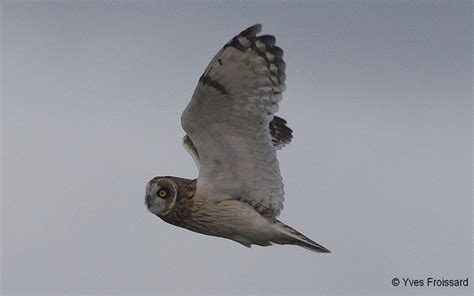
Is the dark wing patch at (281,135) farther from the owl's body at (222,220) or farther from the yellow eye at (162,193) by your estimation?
the yellow eye at (162,193)

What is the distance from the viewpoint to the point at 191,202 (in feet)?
22.5

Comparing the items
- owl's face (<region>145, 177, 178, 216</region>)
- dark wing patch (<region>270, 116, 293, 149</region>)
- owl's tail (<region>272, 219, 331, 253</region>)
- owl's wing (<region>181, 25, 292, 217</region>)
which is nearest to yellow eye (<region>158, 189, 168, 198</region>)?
owl's face (<region>145, 177, 178, 216</region>)

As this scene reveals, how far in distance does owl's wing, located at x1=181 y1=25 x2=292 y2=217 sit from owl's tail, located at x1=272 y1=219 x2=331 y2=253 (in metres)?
0.18

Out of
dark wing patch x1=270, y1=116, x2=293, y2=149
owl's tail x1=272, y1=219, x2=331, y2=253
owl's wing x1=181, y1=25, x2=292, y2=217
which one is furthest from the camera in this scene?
dark wing patch x1=270, y1=116, x2=293, y2=149

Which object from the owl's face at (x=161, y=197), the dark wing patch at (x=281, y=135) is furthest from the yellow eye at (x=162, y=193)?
the dark wing patch at (x=281, y=135)

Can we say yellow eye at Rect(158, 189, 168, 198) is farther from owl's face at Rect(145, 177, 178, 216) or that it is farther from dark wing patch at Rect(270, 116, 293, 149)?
dark wing patch at Rect(270, 116, 293, 149)

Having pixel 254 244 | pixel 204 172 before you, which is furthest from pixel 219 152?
pixel 254 244

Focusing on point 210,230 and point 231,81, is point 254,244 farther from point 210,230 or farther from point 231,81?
point 231,81

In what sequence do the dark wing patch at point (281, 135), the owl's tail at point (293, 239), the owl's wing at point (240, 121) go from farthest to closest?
the dark wing patch at point (281, 135) → the owl's tail at point (293, 239) → the owl's wing at point (240, 121)

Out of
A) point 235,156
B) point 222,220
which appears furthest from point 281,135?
point 222,220

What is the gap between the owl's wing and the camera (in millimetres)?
6469

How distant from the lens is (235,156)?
679 centimetres

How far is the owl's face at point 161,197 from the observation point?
268 inches

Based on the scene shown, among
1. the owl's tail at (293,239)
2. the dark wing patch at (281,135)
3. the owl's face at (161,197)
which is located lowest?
the owl's tail at (293,239)
